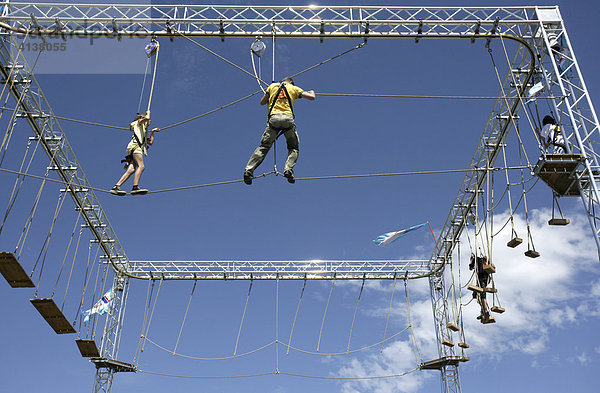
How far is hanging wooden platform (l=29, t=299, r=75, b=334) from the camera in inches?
377

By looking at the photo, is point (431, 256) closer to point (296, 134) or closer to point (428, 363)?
point (428, 363)

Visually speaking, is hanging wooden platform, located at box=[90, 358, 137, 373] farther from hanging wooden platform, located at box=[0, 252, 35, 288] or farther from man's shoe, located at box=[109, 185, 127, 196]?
man's shoe, located at box=[109, 185, 127, 196]

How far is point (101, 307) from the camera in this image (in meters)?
14.1

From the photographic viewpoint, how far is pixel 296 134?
278 inches

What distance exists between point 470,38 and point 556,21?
1.36 metres

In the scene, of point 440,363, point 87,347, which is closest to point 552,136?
point 440,363

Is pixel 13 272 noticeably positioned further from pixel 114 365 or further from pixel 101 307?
pixel 114 365

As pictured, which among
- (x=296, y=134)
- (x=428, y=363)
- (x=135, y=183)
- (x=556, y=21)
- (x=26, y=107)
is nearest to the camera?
(x=296, y=134)

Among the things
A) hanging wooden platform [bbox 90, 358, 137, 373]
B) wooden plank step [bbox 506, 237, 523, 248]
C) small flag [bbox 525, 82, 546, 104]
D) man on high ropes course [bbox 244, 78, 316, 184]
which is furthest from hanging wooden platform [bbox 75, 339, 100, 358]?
small flag [bbox 525, 82, 546, 104]

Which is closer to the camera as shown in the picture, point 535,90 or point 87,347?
point 535,90

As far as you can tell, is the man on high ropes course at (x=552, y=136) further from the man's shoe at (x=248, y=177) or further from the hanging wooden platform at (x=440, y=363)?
the hanging wooden platform at (x=440, y=363)

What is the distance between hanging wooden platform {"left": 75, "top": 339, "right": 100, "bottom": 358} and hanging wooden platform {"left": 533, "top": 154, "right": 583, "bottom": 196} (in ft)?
29.9

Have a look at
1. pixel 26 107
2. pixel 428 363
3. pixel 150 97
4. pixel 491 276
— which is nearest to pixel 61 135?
pixel 26 107

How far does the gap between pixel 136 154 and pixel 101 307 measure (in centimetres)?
766
